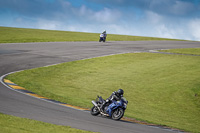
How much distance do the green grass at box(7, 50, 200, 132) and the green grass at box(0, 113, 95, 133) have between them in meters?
6.19

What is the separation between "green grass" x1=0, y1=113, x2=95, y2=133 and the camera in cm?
912

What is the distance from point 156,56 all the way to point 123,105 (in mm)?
24591

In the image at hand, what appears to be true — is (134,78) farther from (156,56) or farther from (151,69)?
Answer: (156,56)

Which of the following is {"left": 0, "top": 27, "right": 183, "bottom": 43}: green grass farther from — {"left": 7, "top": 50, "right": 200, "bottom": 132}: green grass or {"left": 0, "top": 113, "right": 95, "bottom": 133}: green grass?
{"left": 0, "top": 113, "right": 95, "bottom": 133}: green grass

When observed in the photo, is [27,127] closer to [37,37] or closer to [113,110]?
[113,110]

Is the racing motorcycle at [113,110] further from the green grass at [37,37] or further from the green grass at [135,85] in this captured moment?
the green grass at [37,37]

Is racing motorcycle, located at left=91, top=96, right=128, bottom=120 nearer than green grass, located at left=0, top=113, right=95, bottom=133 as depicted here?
No

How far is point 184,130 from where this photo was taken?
46.2 feet

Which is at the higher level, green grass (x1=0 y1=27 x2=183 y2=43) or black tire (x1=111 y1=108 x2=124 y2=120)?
green grass (x1=0 y1=27 x2=183 y2=43)

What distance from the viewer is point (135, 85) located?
2361cm

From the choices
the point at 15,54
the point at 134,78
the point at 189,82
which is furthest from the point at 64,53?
the point at 189,82

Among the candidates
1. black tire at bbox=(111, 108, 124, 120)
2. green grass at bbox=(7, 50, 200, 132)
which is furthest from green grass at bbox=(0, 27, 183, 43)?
black tire at bbox=(111, 108, 124, 120)

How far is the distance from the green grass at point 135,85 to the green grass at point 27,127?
619 cm

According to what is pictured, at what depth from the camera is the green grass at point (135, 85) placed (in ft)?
58.6
